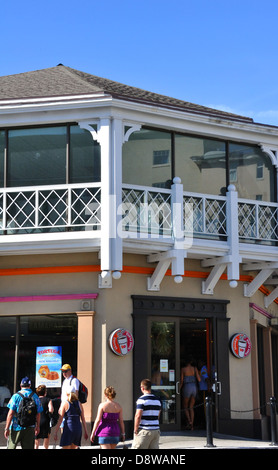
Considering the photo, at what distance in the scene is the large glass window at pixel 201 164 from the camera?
674 inches

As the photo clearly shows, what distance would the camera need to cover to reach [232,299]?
1773 cm

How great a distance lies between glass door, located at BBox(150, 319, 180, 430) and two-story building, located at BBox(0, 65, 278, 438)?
26mm

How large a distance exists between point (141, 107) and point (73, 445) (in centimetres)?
729

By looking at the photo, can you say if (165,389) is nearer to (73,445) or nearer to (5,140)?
(73,445)

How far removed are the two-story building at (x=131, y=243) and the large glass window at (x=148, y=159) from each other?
3 cm

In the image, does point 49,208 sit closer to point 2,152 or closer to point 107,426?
point 2,152

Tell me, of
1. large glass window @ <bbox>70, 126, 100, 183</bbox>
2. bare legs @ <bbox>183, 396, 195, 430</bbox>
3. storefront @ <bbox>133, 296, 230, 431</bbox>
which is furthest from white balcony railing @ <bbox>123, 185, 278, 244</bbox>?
bare legs @ <bbox>183, 396, 195, 430</bbox>

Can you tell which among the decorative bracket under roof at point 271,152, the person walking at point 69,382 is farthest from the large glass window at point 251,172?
the person walking at point 69,382

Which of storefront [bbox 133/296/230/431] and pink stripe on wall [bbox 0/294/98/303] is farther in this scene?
storefront [bbox 133/296/230/431]

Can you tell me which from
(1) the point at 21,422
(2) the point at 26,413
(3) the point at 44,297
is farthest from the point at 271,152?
(1) the point at 21,422

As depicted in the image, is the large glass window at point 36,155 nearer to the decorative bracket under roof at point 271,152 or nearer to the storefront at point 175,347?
the storefront at point 175,347

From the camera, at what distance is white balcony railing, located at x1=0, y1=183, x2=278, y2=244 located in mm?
15688

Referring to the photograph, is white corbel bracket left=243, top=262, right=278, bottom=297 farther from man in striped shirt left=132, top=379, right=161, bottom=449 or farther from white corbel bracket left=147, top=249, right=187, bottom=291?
man in striped shirt left=132, top=379, right=161, bottom=449
